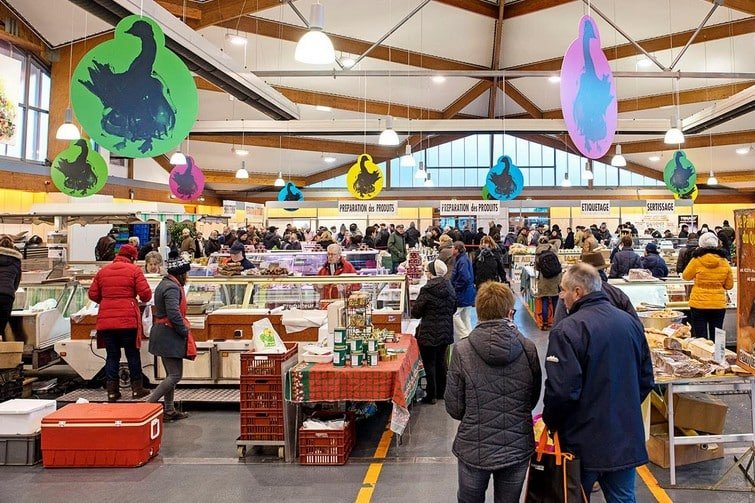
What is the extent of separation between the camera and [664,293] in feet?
23.8

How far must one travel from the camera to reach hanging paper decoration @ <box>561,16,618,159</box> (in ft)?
13.0

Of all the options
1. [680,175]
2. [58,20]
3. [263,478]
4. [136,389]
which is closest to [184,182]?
[58,20]

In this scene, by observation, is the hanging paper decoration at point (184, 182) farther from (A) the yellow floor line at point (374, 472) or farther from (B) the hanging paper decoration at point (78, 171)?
(A) the yellow floor line at point (374, 472)

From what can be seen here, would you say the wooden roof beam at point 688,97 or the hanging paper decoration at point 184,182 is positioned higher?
the wooden roof beam at point 688,97

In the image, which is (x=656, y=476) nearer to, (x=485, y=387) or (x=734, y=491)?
(x=734, y=491)

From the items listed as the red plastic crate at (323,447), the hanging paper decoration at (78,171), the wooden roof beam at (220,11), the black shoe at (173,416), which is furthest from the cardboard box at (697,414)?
the wooden roof beam at (220,11)

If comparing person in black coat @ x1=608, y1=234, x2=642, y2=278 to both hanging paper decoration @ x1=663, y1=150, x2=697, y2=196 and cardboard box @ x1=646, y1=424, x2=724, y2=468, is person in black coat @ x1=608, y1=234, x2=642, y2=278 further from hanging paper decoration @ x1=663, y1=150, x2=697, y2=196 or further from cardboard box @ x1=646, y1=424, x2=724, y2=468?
cardboard box @ x1=646, y1=424, x2=724, y2=468

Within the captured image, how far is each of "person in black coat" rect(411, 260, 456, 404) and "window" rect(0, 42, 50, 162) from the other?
12.3 metres

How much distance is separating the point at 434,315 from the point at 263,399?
1.99m

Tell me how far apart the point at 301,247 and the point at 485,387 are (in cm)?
1029

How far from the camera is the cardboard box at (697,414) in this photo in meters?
4.21

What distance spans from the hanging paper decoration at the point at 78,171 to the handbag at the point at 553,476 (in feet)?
25.6

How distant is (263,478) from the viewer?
4.10 m

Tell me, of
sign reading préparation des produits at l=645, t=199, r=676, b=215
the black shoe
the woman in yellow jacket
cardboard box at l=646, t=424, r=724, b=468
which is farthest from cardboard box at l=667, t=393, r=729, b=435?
sign reading préparation des produits at l=645, t=199, r=676, b=215
